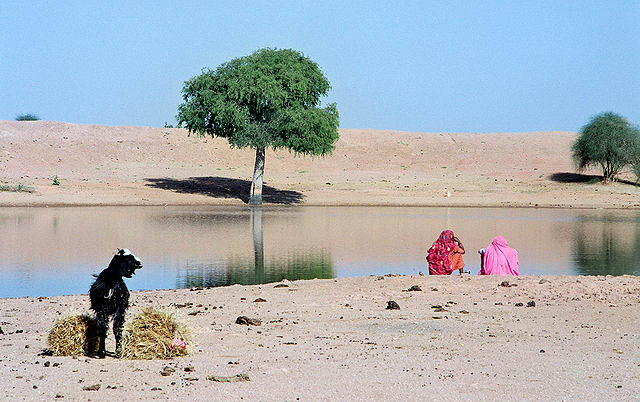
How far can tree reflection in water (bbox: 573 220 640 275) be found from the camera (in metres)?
18.7

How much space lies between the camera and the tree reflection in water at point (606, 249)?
736 inches

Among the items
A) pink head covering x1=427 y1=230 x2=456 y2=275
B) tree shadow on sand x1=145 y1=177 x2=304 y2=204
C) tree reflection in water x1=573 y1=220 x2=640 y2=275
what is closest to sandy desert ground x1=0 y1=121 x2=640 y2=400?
pink head covering x1=427 y1=230 x2=456 y2=275

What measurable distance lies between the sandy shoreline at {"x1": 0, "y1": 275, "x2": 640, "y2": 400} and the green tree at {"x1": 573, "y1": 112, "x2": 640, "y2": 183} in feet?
129

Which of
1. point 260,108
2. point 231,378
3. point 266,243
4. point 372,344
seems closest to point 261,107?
point 260,108

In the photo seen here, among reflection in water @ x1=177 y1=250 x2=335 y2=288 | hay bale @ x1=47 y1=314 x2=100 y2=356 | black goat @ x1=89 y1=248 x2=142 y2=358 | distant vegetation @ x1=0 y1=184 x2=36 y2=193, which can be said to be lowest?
reflection in water @ x1=177 y1=250 x2=335 y2=288

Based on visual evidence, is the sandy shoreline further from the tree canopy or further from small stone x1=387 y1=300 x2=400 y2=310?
the tree canopy

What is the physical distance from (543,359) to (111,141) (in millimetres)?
57836

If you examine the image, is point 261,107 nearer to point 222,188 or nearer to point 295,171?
point 222,188

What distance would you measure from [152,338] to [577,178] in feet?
163

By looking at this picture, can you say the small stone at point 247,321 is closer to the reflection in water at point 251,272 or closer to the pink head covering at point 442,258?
the reflection in water at point 251,272

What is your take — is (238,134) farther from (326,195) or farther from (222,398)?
(222,398)

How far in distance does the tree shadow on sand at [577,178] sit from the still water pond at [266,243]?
1506cm

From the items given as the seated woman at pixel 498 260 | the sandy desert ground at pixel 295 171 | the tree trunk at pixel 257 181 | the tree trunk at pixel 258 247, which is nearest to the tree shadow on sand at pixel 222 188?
the sandy desert ground at pixel 295 171

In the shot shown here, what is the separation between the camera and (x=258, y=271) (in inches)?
701
